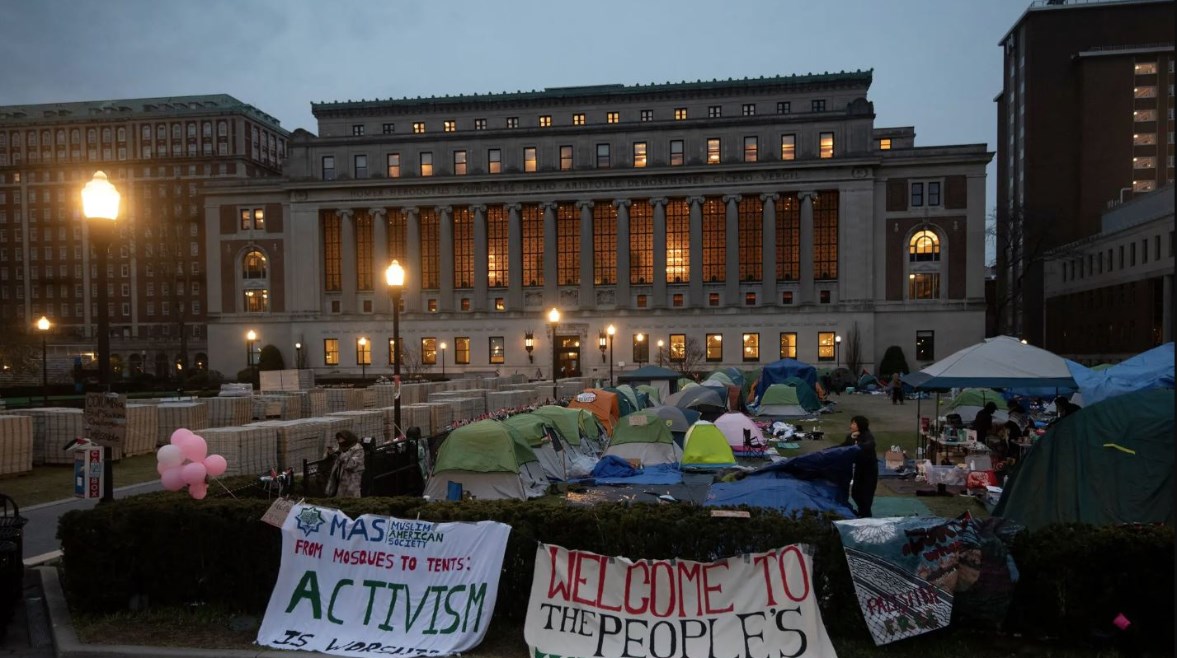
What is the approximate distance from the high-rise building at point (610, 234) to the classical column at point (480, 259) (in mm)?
184

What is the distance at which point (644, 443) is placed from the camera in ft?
66.6

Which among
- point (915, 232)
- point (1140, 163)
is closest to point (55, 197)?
point (915, 232)

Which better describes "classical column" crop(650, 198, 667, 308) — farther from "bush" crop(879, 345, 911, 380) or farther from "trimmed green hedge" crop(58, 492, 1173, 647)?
"trimmed green hedge" crop(58, 492, 1173, 647)

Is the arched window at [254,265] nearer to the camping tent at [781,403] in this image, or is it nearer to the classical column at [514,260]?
the classical column at [514,260]

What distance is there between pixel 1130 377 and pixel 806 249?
47036 millimetres

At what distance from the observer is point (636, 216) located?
66.2 m

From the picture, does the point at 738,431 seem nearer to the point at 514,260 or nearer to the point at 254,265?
the point at 514,260

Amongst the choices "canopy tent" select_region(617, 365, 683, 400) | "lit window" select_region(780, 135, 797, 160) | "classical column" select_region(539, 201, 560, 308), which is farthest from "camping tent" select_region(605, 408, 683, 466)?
"lit window" select_region(780, 135, 797, 160)

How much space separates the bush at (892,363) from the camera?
59438 mm

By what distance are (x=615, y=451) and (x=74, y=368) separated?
79.1 m

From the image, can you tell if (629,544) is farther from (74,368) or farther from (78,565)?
(74,368)

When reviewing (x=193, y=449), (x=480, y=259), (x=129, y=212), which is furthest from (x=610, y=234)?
(x=129, y=212)

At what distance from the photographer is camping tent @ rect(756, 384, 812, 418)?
35.8 m

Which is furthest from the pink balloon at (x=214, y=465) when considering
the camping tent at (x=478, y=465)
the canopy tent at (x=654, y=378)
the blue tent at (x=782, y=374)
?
the blue tent at (x=782, y=374)
